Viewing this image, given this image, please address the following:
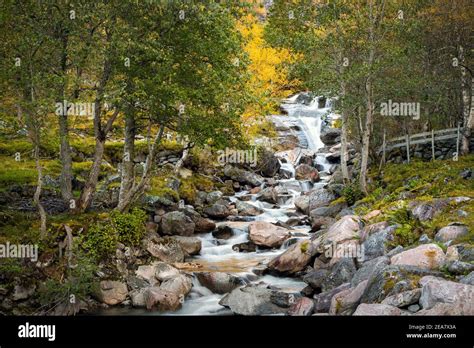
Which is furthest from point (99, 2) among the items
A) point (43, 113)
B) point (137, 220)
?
point (137, 220)

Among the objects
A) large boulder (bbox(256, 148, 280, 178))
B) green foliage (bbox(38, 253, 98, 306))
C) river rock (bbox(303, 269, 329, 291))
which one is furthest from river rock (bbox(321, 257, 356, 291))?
large boulder (bbox(256, 148, 280, 178))

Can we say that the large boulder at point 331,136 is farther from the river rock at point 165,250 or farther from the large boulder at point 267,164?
the river rock at point 165,250

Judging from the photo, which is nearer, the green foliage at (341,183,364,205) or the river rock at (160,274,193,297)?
the river rock at (160,274,193,297)

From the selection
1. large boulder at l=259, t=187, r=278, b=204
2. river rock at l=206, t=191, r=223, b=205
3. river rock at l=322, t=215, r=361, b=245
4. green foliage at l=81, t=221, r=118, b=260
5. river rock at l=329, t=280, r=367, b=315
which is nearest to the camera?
river rock at l=329, t=280, r=367, b=315

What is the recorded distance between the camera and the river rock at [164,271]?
1700 centimetres

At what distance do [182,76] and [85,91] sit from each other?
402cm

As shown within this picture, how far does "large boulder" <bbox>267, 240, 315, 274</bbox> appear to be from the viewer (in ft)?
A: 58.5

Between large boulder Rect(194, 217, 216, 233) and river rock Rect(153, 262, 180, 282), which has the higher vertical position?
large boulder Rect(194, 217, 216, 233)

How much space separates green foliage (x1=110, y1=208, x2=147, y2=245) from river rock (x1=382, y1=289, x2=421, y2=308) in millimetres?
11121

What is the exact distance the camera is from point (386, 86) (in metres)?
24.8

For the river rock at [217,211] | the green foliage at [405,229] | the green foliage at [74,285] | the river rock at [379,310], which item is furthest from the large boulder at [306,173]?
the river rock at [379,310]

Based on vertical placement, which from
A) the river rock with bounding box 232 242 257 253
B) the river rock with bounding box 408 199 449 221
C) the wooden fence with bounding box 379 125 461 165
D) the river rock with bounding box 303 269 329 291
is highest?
the wooden fence with bounding box 379 125 461 165

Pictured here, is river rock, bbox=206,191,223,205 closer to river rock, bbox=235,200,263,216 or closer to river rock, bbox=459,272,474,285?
river rock, bbox=235,200,263,216
